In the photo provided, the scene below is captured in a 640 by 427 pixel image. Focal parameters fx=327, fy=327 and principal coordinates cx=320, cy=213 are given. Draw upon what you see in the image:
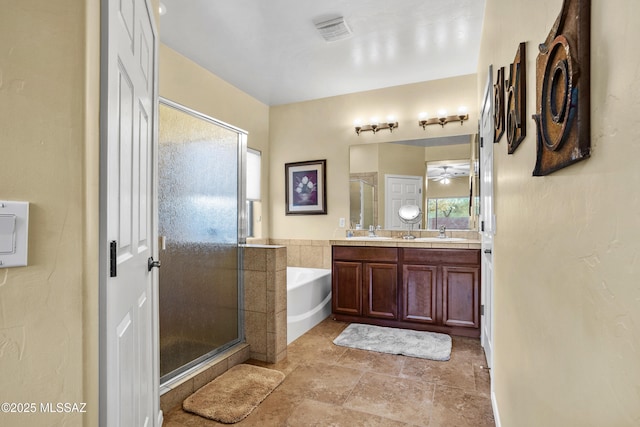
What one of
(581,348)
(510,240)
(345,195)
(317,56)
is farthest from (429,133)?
(581,348)

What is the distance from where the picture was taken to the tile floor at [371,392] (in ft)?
6.03

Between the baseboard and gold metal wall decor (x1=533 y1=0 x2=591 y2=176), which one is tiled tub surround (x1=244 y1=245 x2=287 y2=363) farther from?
gold metal wall decor (x1=533 y1=0 x2=591 y2=176)

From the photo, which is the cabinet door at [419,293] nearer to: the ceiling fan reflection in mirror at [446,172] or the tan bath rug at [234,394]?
the ceiling fan reflection in mirror at [446,172]

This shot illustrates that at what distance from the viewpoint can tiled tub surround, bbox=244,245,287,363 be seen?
252cm

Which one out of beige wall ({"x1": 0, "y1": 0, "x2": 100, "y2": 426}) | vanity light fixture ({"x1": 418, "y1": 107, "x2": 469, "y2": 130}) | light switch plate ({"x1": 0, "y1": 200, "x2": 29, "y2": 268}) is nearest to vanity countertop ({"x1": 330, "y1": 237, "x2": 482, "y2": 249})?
vanity light fixture ({"x1": 418, "y1": 107, "x2": 469, "y2": 130})

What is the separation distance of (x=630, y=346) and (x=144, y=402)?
5.37 feet

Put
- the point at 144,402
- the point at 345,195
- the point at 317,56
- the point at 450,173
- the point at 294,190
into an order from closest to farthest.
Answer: the point at 144,402 < the point at 317,56 < the point at 450,173 < the point at 345,195 < the point at 294,190

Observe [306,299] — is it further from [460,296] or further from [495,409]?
[495,409]

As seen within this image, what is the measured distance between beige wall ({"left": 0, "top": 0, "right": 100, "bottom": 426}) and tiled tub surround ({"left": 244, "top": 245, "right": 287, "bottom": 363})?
1747mm

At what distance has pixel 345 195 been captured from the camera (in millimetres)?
4133

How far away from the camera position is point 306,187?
433 cm

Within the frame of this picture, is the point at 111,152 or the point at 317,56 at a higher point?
the point at 317,56

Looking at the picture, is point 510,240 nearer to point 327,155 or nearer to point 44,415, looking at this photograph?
point 44,415

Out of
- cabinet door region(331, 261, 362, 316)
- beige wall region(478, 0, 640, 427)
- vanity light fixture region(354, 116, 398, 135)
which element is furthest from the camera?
vanity light fixture region(354, 116, 398, 135)
